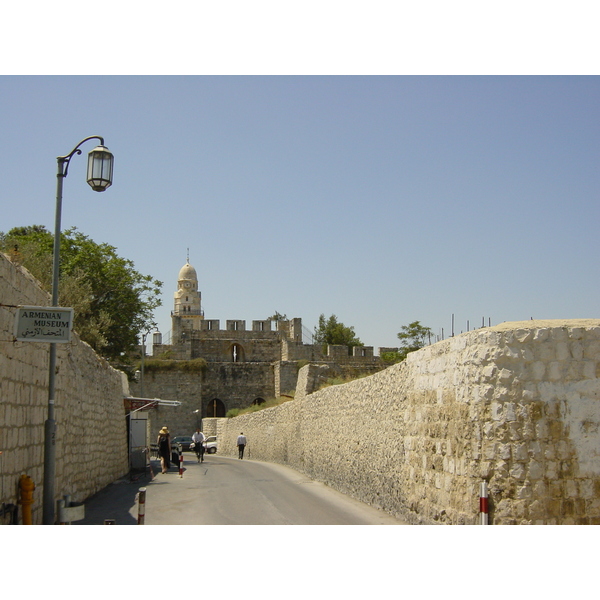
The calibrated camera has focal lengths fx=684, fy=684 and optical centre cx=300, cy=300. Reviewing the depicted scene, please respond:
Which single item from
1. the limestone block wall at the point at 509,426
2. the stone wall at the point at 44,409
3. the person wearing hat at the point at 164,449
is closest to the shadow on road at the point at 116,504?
the stone wall at the point at 44,409

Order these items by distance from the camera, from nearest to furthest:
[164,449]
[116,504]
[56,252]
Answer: [56,252]
[116,504]
[164,449]

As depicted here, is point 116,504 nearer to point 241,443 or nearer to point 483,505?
point 483,505

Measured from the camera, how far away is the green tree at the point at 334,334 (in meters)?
A: 66.8

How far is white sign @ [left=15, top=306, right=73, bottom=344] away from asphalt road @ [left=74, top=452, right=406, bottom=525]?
11.4 feet

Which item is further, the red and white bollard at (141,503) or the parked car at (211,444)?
the parked car at (211,444)

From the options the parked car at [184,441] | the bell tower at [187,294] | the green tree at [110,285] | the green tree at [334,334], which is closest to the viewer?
the green tree at [110,285]

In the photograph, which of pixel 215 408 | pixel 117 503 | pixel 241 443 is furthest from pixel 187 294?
pixel 117 503

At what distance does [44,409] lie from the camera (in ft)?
29.3

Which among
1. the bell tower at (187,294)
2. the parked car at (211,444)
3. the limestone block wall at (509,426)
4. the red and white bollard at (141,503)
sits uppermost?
the bell tower at (187,294)

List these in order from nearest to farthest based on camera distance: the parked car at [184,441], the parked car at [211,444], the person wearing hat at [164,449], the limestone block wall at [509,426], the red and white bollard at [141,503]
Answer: the limestone block wall at [509,426]
the red and white bollard at [141,503]
the person wearing hat at [164,449]
the parked car at [184,441]
the parked car at [211,444]

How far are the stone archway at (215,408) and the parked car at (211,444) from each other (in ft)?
27.4

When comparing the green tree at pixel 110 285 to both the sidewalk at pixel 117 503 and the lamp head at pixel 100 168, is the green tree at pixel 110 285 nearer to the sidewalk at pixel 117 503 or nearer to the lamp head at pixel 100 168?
the sidewalk at pixel 117 503

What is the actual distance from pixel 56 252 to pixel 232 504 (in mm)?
5699

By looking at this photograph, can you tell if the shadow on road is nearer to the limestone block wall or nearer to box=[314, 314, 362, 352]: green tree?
the limestone block wall
